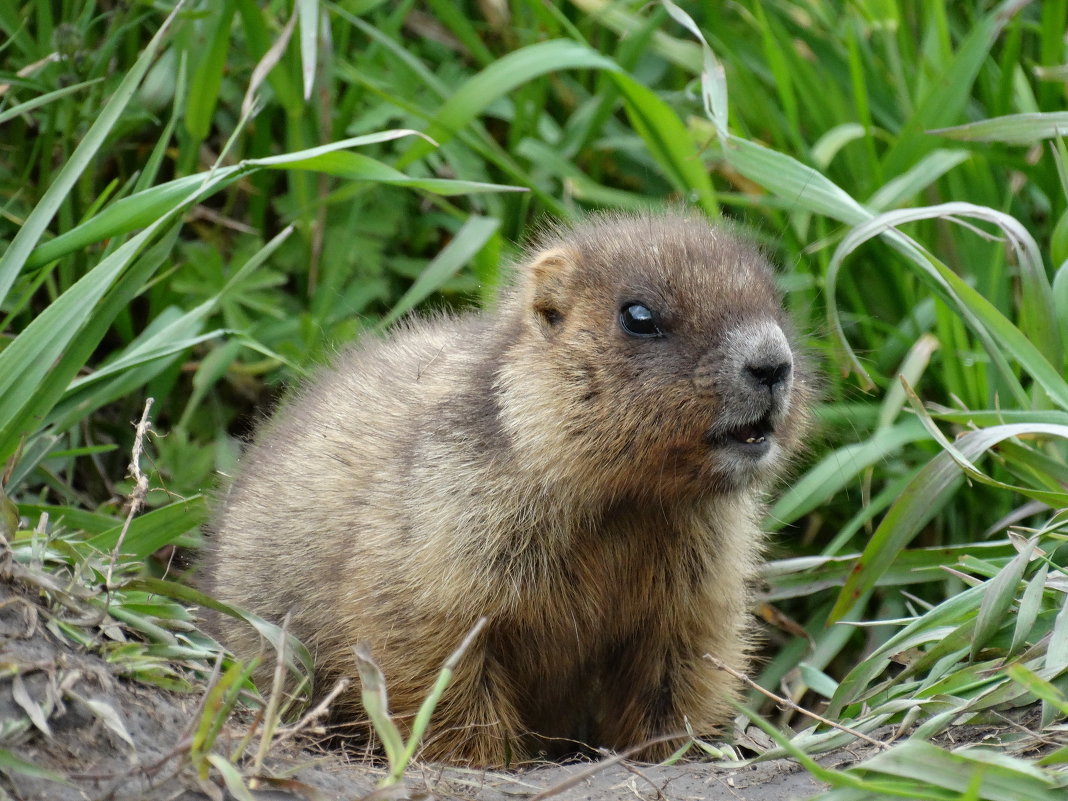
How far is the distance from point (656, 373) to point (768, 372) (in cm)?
32

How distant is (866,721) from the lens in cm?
389

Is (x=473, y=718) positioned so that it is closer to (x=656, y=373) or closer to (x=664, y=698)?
(x=664, y=698)

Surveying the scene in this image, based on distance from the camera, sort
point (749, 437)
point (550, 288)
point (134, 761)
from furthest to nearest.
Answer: point (550, 288), point (749, 437), point (134, 761)

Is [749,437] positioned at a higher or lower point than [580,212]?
lower

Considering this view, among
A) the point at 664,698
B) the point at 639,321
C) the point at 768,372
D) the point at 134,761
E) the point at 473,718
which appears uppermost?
the point at 639,321

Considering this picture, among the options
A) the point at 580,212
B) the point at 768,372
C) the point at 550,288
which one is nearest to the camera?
the point at 768,372

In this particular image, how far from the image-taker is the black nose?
3807 mm

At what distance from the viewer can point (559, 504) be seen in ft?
13.7

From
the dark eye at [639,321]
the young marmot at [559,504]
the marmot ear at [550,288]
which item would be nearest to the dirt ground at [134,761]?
the young marmot at [559,504]

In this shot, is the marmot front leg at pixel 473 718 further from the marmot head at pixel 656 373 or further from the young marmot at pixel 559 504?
the marmot head at pixel 656 373

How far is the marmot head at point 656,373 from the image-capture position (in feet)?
12.6

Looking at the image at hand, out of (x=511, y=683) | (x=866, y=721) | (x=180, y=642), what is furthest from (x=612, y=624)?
(x=180, y=642)

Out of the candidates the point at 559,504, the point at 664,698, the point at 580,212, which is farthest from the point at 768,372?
the point at 580,212

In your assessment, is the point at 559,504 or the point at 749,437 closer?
the point at 749,437
